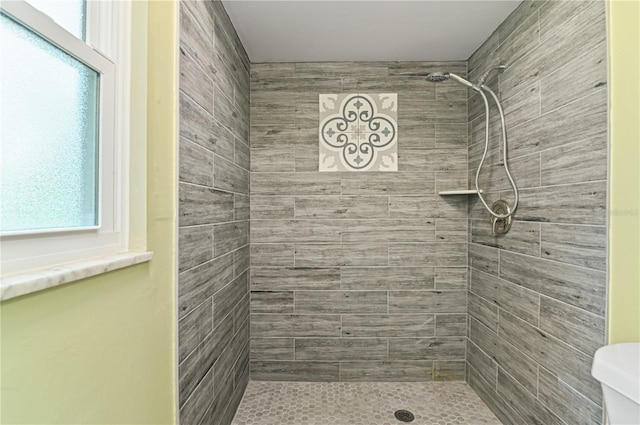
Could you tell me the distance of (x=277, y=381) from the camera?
202 cm

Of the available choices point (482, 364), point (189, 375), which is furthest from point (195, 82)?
point (482, 364)

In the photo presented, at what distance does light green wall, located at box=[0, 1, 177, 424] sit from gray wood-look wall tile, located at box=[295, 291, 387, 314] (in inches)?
44.4

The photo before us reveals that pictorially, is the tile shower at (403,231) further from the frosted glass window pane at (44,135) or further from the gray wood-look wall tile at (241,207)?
the frosted glass window pane at (44,135)

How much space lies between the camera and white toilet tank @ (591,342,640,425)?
798 millimetres

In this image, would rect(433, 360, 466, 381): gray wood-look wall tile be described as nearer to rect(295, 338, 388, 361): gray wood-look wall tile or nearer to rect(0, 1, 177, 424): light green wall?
rect(295, 338, 388, 361): gray wood-look wall tile

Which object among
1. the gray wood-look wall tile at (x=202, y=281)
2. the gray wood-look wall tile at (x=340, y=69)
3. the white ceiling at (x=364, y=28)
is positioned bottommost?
the gray wood-look wall tile at (x=202, y=281)

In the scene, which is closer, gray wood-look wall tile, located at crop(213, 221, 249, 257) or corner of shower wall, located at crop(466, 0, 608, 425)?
corner of shower wall, located at crop(466, 0, 608, 425)

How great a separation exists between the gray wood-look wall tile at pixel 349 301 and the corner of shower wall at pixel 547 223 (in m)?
0.65

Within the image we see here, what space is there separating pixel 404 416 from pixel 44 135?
6.76 feet

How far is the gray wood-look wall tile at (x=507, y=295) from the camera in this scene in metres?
1.39

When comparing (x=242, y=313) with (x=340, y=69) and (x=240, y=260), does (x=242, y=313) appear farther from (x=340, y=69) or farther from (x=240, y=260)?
(x=340, y=69)

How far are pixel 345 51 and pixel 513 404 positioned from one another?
7.53 feet

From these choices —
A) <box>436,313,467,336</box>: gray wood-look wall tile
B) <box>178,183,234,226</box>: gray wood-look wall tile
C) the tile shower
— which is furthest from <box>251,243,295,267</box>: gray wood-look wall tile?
<box>436,313,467,336</box>: gray wood-look wall tile

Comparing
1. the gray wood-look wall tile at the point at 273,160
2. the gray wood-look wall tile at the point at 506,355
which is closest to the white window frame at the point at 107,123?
the gray wood-look wall tile at the point at 273,160
